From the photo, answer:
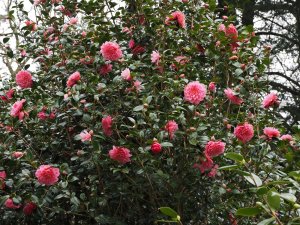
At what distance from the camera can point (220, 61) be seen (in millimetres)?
2666

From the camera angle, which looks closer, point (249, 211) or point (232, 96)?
point (249, 211)

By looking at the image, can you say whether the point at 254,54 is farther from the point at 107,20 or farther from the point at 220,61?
the point at 107,20

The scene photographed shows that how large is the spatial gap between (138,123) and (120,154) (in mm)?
165

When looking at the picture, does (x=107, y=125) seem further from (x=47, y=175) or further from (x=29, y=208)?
(x=29, y=208)

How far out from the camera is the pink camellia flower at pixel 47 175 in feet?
7.05

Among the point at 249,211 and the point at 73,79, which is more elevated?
the point at 73,79

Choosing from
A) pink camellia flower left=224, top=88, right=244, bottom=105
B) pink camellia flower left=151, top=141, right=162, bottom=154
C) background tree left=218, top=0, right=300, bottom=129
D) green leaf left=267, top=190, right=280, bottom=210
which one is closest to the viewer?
green leaf left=267, top=190, right=280, bottom=210

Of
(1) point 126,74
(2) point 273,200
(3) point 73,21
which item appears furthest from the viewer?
(3) point 73,21

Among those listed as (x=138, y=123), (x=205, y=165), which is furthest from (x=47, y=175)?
(x=205, y=165)

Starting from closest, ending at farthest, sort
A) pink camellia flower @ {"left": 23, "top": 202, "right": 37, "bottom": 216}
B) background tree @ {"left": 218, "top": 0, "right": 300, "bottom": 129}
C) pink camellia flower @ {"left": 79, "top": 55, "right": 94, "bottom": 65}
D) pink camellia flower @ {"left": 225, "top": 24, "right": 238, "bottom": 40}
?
pink camellia flower @ {"left": 23, "top": 202, "right": 37, "bottom": 216} < pink camellia flower @ {"left": 79, "top": 55, "right": 94, "bottom": 65} < pink camellia flower @ {"left": 225, "top": 24, "right": 238, "bottom": 40} < background tree @ {"left": 218, "top": 0, "right": 300, "bottom": 129}

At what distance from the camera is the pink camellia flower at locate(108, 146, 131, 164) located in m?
2.16

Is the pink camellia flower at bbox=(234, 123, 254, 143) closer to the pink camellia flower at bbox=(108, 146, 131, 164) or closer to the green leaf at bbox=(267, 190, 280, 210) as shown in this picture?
the pink camellia flower at bbox=(108, 146, 131, 164)

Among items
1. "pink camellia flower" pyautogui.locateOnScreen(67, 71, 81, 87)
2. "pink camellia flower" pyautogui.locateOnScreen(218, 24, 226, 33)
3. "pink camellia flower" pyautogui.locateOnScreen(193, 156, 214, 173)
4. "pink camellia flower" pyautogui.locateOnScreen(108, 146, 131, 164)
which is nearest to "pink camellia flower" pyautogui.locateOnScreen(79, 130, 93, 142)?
"pink camellia flower" pyautogui.locateOnScreen(108, 146, 131, 164)

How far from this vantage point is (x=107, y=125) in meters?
2.25
